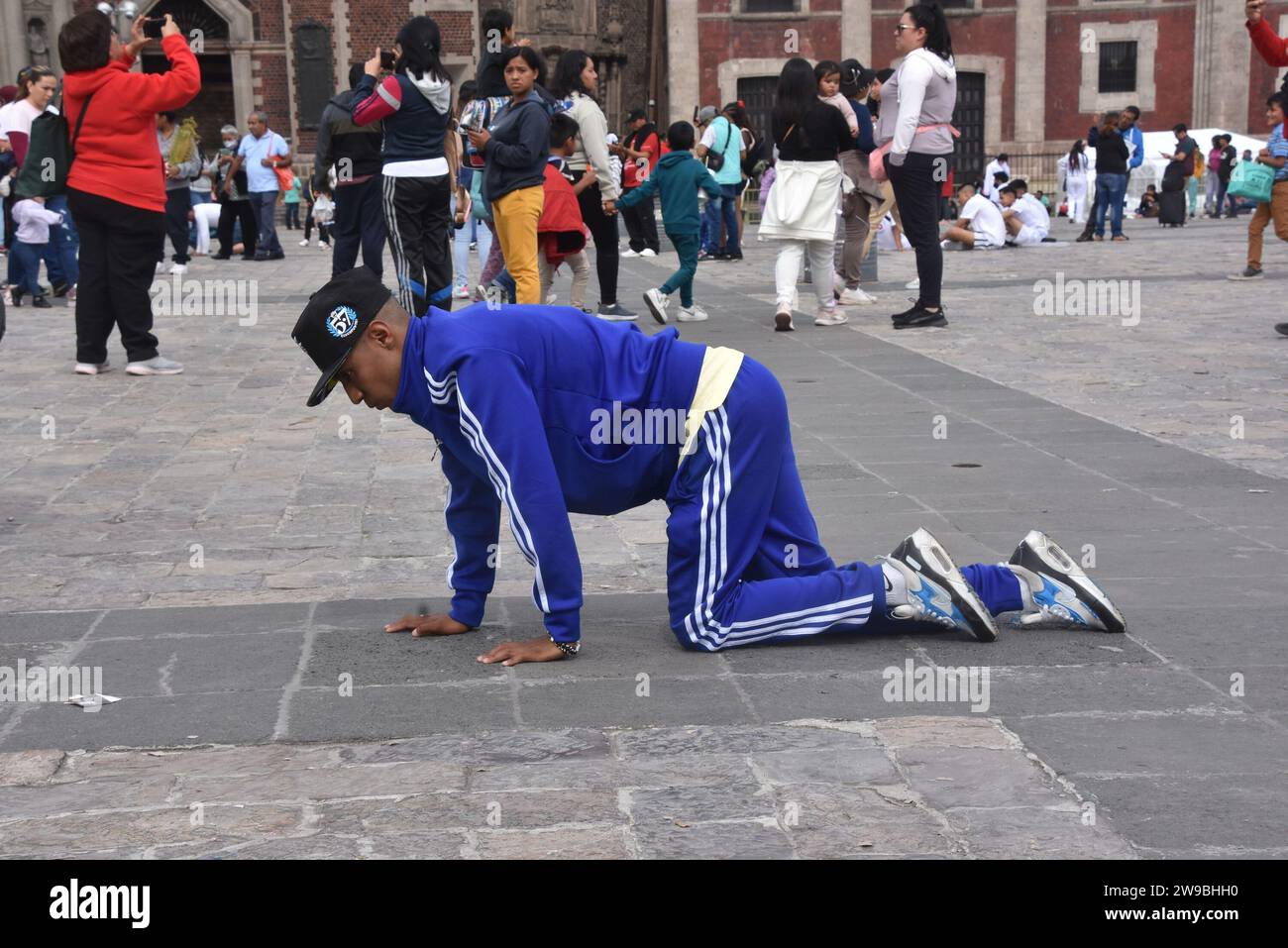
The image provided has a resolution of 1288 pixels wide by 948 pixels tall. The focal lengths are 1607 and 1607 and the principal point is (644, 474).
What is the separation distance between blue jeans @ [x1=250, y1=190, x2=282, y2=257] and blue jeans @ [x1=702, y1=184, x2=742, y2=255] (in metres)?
5.52

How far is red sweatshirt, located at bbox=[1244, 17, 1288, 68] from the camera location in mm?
9165

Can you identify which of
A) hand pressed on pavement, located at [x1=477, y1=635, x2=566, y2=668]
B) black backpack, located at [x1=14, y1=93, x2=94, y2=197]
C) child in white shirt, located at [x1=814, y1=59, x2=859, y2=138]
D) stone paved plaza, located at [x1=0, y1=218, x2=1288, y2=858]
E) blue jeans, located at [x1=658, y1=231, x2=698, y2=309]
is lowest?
stone paved plaza, located at [x1=0, y1=218, x2=1288, y2=858]

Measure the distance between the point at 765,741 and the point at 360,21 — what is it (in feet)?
128

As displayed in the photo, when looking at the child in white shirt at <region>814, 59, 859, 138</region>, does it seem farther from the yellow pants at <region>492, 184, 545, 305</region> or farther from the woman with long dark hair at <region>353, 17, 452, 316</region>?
the woman with long dark hair at <region>353, 17, 452, 316</region>

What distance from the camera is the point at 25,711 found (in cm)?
396

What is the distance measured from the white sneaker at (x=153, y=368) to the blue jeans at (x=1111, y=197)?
15.0 metres

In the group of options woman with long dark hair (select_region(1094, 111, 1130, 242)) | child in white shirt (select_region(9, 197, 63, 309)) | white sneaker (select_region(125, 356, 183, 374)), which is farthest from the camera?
woman with long dark hair (select_region(1094, 111, 1130, 242))

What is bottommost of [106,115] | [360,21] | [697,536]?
[697,536]

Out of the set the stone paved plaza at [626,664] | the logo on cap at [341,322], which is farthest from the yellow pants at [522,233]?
the logo on cap at [341,322]

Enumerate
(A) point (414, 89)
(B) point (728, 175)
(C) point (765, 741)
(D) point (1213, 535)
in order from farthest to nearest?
(B) point (728, 175)
(A) point (414, 89)
(D) point (1213, 535)
(C) point (765, 741)

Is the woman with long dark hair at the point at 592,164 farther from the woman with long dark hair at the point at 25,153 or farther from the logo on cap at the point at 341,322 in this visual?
the logo on cap at the point at 341,322

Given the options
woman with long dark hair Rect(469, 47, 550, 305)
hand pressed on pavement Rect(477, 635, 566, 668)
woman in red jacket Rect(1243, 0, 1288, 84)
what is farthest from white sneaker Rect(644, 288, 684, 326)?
hand pressed on pavement Rect(477, 635, 566, 668)
